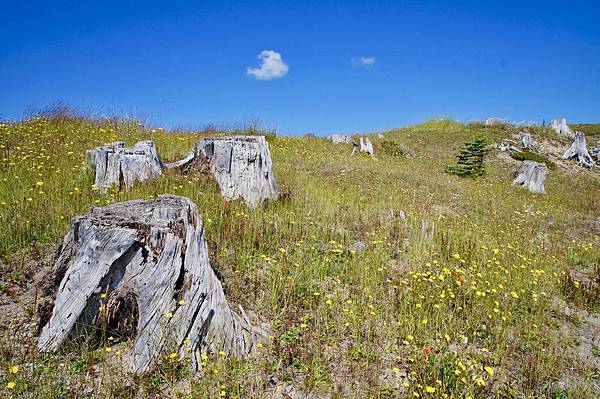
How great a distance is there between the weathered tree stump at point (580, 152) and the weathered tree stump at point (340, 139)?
49.8 ft

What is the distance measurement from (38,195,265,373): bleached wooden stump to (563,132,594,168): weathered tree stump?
95.1 feet

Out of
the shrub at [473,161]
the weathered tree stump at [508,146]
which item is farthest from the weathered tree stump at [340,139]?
the weathered tree stump at [508,146]

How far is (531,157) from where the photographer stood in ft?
80.6

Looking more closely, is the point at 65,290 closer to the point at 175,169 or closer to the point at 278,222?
the point at 278,222

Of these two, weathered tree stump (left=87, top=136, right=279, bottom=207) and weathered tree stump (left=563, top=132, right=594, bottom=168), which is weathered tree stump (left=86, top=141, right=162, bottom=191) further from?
weathered tree stump (left=563, top=132, right=594, bottom=168)

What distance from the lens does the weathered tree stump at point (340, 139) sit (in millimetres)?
23344

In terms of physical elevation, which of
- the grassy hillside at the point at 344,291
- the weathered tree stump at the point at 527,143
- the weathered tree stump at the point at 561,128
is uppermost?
the weathered tree stump at the point at 561,128

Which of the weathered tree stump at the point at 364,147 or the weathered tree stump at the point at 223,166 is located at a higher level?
the weathered tree stump at the point at 364,147

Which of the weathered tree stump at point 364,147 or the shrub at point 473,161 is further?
the weathered tree stump at point 364,147

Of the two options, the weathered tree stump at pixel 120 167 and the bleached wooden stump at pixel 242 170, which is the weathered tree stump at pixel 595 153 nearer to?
the bleached wooden stump at pixel 242 170

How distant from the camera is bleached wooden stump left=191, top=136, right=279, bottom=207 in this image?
8.39 m

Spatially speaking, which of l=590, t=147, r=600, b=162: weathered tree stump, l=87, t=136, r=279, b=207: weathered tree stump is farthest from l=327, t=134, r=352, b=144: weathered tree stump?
l=590, t=147, r=600, b=162: weathered tree stump

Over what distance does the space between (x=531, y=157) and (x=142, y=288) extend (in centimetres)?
2625

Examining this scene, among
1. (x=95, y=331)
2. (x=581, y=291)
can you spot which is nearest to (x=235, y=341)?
(x=95, y=331)
